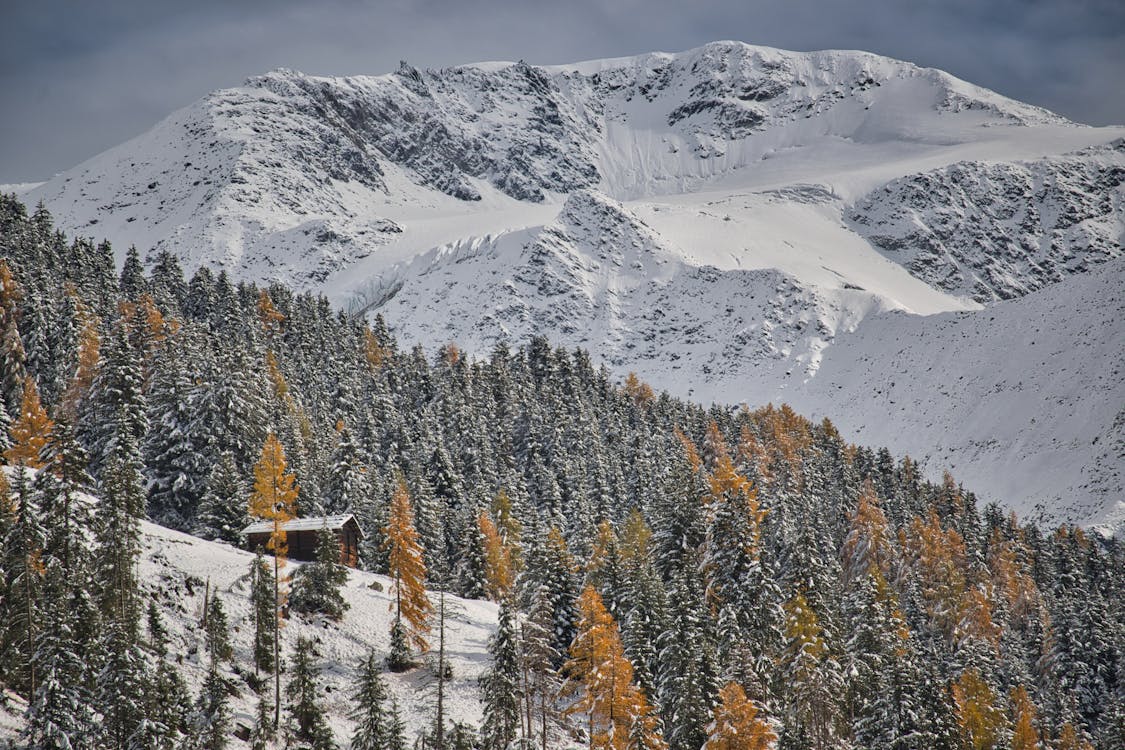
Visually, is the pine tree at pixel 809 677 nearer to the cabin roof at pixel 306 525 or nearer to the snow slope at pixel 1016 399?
the cabin roof at pixel 306 525

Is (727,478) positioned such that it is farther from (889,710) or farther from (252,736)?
(252,736)

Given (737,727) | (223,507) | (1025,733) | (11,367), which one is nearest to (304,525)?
(223,507)

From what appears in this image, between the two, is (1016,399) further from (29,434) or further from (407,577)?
(29,434)

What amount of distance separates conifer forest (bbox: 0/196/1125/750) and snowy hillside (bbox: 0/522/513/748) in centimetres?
31

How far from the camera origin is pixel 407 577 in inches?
1889

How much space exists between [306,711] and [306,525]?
1967 cm

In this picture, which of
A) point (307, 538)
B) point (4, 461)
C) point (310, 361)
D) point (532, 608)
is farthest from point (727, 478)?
point (310, 361)

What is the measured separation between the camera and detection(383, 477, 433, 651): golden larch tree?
46.9 metres

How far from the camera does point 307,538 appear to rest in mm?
51656

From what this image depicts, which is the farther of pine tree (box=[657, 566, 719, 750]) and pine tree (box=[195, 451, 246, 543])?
pine tree (box=[195, 451, 246, 543])

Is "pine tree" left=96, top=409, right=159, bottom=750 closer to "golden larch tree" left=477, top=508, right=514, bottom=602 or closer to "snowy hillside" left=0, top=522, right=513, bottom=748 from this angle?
"snowy hillside" left=0, top=522, right=513, bottom=748

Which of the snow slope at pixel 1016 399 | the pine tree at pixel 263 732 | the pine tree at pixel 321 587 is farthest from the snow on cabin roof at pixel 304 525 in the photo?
the snow slope at pixel 1016 399

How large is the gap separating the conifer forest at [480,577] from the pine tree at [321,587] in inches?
5.7

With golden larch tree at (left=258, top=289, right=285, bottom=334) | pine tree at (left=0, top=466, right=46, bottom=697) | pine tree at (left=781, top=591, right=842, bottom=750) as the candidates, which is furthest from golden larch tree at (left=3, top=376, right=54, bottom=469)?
golden larch tree at (left=258, top=289, right=285, bottom=334)
